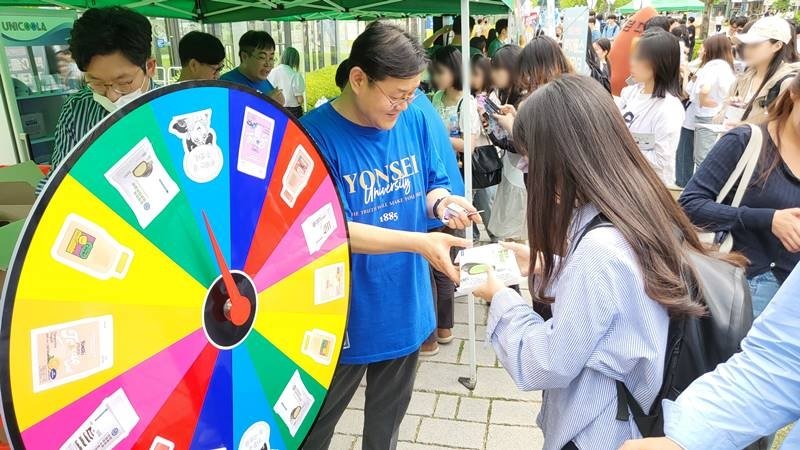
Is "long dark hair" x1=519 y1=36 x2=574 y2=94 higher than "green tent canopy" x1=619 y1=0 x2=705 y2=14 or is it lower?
lower

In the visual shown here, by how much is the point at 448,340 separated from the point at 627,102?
2073 mm

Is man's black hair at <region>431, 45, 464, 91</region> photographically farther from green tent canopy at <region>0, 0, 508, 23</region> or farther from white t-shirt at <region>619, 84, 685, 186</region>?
white t-shirt at <region>619, 84, 685, 186</region>

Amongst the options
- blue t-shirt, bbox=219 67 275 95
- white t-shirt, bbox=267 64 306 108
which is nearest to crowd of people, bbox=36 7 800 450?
blue t-shirt, bbox=219 67 275 95

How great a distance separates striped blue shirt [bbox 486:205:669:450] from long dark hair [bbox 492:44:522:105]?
284 cm

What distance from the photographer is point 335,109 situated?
1782mm

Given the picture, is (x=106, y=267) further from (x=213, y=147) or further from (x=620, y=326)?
(x=620, y=326)

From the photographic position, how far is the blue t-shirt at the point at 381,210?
1.73 meters

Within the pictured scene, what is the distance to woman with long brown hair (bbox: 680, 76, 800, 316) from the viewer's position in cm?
202

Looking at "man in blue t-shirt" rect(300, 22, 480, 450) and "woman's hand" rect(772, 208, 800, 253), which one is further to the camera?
"woman's hand" rect(772, 208, 800, 253)

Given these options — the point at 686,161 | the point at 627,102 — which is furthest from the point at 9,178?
the point at 686,161

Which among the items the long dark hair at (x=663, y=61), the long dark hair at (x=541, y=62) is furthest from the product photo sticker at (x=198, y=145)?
the long dark hair at (x=663, y=61)

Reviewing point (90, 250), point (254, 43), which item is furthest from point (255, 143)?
point (254, 43)

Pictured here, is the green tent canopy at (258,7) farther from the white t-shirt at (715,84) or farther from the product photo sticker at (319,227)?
the product photo sticker at (319,227)

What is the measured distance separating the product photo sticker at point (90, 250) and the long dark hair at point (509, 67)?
138 inches
